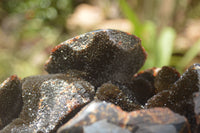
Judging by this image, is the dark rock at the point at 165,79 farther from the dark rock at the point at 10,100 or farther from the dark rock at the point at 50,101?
the dark rock at the point at 10,100

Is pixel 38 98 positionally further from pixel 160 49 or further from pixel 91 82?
pixel 160 49

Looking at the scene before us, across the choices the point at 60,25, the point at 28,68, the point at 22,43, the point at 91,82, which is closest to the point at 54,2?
the point at 60,25

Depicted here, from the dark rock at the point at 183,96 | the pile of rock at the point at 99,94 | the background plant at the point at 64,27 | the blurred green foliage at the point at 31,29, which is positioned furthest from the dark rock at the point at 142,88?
the blurred green foliage at the point at 31,29

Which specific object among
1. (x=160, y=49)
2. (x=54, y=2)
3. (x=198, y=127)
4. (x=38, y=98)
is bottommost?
(x=198, y=127)

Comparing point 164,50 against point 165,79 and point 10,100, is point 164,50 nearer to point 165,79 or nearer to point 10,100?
point 165,79

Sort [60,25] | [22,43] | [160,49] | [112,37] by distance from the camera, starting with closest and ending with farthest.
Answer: [112,37] < [160,49] < [22,43] < [60,25]

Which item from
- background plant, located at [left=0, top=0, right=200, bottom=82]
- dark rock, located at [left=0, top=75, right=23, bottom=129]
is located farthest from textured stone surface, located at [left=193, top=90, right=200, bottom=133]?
background plant, located at [left=0, top=0, right=200, bottom=82]

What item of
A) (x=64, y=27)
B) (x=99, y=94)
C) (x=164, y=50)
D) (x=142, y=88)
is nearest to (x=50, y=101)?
(x=99, y=94)

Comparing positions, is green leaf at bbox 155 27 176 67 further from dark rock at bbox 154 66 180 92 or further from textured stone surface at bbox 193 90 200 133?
textured stone surface at bbox 193 90 200 133
